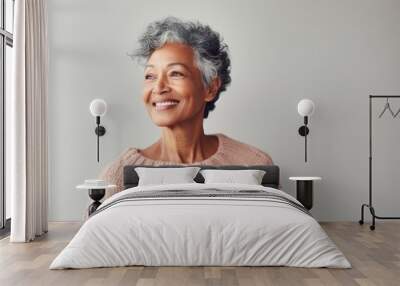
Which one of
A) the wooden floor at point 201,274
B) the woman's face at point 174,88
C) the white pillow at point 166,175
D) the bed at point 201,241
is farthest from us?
the woman's face at point 174,88

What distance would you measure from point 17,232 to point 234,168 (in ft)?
8.80

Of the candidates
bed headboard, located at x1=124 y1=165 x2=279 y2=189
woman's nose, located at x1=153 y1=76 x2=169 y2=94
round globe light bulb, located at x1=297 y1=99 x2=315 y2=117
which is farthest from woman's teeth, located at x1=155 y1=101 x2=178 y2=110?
round globe light bulb, located at x1=297 y1=99 x2=315 y2=117

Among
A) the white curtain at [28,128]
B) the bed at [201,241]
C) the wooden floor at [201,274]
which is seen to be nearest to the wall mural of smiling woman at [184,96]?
the white curtain at [28,128]

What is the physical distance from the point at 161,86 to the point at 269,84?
1.40 m

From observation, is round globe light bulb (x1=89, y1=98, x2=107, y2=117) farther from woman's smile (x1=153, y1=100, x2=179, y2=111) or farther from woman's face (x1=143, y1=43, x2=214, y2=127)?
woman's smile (x1=153, y1=100, x2=179, y2=111)

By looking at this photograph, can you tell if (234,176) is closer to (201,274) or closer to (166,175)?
(166,175)

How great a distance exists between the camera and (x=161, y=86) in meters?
7.70

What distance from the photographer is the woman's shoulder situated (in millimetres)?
7730

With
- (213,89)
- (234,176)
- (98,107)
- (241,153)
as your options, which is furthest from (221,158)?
(98,107)

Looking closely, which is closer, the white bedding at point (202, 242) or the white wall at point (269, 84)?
the white bedding at point (202, 242)

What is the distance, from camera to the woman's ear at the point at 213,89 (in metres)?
7.76

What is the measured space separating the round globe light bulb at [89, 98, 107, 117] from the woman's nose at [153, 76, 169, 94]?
2.22 feet

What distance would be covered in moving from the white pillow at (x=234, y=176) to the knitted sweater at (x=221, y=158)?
0.49m

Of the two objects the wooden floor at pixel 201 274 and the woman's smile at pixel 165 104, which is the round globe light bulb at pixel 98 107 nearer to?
the woman's smile at pixel 165 104
